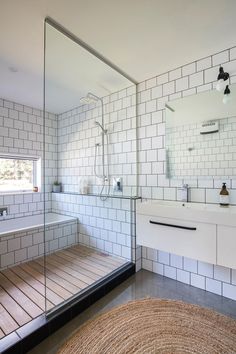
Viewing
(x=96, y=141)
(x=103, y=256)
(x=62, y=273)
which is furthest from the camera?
(x=96, y=141)

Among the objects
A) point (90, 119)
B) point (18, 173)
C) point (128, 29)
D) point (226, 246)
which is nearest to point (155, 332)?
point (226, 246)

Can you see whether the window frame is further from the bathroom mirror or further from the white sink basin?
the bathroom mirror

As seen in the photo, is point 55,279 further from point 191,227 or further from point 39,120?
point 39,120

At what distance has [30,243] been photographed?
8.14 ft

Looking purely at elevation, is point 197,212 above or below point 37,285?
above

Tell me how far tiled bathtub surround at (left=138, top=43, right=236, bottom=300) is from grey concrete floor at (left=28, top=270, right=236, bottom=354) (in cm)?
10

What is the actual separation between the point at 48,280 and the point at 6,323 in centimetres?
61

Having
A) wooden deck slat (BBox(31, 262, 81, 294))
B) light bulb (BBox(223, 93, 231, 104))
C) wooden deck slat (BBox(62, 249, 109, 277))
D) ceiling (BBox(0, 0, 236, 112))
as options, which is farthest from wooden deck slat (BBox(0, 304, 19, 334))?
light bulb (BBox(223, 93, 231, 104))

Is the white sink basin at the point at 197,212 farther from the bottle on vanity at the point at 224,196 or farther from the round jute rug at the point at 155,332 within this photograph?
the round jute rug at the point at 155,332

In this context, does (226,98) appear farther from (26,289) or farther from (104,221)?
(26,289)

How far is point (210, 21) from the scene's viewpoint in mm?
1522

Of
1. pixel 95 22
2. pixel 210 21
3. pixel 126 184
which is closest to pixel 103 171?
pixel 126 184

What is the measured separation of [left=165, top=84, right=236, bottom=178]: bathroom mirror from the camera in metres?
1.89

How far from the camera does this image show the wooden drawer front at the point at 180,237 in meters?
1.60
